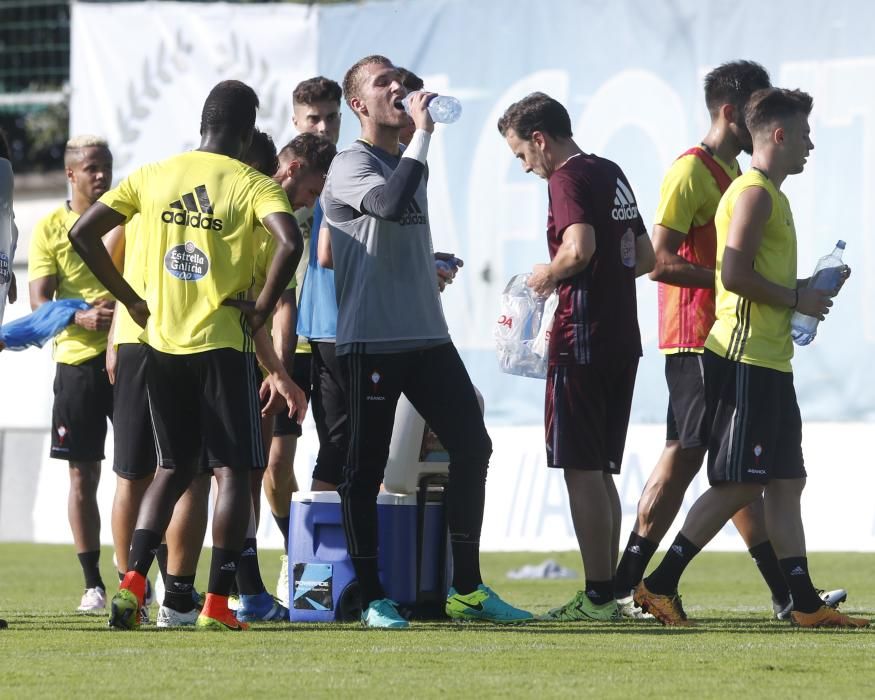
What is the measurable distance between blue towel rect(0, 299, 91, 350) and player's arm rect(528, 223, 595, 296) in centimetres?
206

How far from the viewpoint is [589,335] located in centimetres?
681

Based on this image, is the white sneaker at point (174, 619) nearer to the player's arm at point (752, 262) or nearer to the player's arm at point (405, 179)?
the player's arm at point (405, 179)

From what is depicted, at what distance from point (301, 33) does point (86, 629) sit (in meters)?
8.77

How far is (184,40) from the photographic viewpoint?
1509cm

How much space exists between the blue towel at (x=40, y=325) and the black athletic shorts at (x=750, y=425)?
2.70 metres

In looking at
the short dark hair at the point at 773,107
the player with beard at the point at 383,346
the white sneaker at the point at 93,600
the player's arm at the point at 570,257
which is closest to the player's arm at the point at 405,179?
the player with beard at the point at 383,346

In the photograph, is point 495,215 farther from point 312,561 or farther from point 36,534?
point 312,561

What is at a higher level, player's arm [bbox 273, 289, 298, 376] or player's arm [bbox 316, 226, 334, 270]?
player's arm [bbox 316, 226, 334, 270]

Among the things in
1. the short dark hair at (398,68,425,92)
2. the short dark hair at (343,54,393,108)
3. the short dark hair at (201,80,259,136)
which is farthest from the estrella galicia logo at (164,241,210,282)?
the short dark hair at (398,68,425,92)

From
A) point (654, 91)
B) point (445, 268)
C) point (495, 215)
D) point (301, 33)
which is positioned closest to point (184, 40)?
point (301, 33)

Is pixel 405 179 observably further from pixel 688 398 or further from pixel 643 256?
pixel 688 398

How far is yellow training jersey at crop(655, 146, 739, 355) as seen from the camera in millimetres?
7160

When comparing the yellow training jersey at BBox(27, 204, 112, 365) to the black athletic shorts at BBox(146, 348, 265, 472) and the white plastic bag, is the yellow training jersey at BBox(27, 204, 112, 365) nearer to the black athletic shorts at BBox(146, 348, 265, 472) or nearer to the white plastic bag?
the black athletic shorts at BBox(146, 348, 265, 472)

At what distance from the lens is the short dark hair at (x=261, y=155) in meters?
7.38
